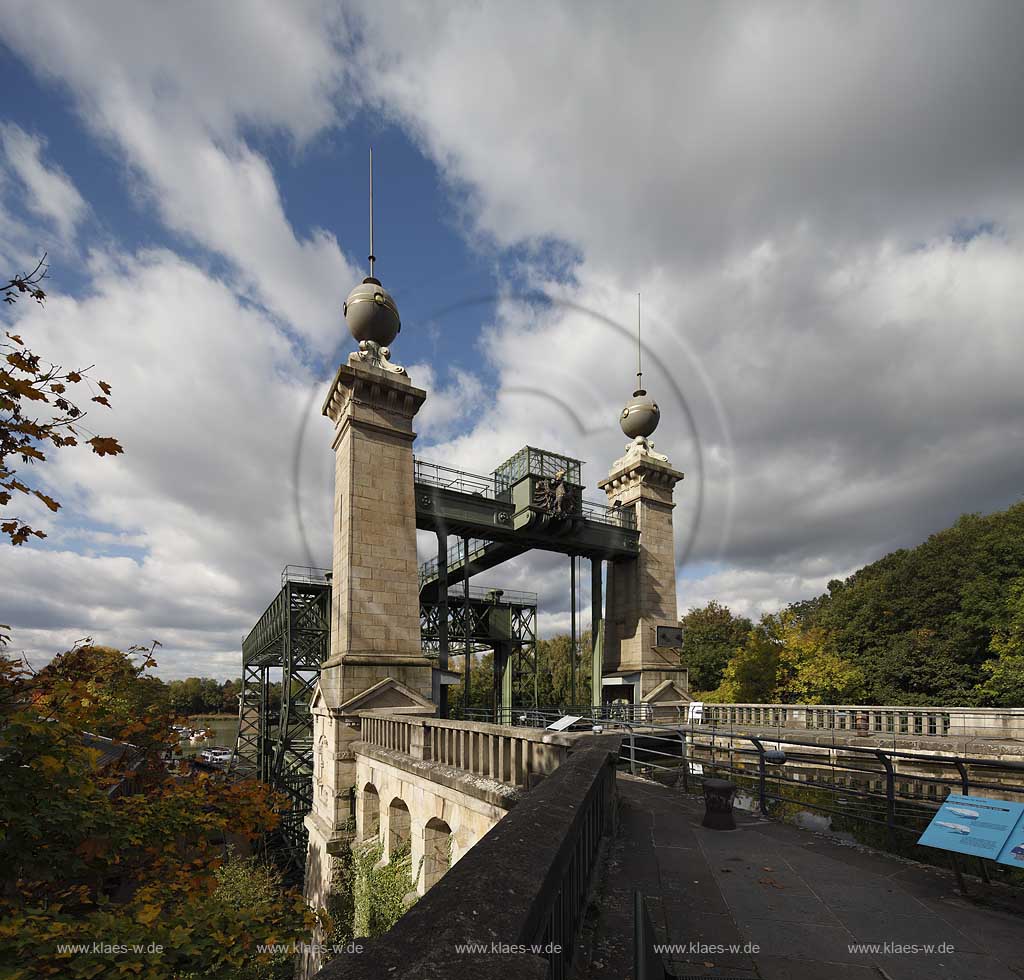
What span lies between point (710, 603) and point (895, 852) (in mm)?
56329

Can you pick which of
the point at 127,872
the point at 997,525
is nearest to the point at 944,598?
the point at 997,525

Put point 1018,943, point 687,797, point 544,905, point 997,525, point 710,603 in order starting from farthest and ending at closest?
point 710,603 < point 997,525 < point 687,797 < point 1018,943 < point 544,905

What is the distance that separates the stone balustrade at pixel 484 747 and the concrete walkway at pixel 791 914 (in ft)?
4.39

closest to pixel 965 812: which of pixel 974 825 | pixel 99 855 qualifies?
pixel 974 825

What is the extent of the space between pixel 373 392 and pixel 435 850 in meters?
11.8

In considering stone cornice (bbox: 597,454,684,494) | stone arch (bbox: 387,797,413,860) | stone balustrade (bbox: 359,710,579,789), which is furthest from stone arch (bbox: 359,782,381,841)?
stone cornice (bbox: 597,454,684,494)

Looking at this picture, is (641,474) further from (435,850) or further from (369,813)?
(435,850)

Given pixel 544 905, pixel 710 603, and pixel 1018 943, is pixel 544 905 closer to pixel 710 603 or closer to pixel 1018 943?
pixel 1018 943

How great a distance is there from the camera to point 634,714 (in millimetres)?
22500

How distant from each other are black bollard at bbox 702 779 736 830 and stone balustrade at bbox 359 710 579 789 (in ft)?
7.39

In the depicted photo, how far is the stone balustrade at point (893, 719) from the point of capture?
18.4 meters

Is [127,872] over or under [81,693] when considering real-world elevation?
under

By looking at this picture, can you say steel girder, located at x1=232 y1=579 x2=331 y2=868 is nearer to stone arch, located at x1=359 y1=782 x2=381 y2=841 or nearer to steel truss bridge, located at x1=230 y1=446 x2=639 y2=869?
steel truss bridge, located at x1=230 y1=446 x2=639 y2=869

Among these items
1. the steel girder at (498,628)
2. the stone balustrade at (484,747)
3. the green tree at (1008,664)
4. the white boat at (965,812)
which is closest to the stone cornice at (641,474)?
the steel girder at (498,628)
